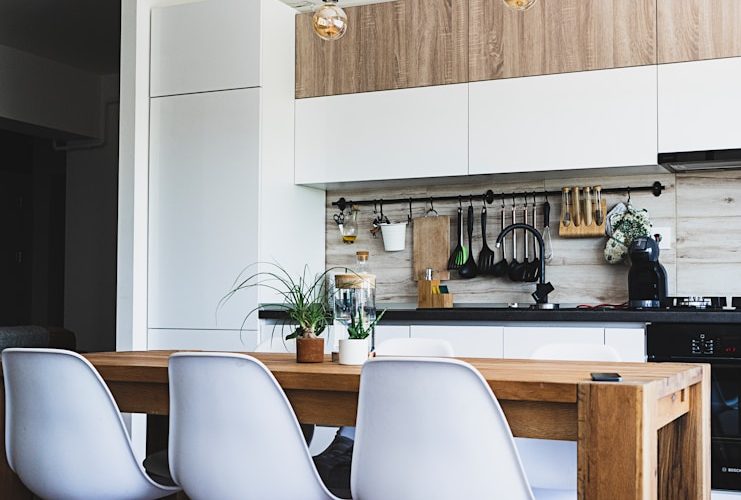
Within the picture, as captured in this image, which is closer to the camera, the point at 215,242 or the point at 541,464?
the point at 541,464

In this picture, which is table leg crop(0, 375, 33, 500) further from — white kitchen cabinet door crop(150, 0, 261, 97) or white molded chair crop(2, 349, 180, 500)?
white kitchen cabinet door crop(150, 0, 261, 97)

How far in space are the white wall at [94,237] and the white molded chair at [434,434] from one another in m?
5.95

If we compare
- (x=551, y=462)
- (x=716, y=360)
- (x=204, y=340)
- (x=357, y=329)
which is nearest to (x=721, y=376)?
(x=716, y=360)

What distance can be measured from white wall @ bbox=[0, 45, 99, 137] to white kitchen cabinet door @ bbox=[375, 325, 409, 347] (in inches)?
149

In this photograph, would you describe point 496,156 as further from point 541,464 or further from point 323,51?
point 541,464

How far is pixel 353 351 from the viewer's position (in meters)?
2.60

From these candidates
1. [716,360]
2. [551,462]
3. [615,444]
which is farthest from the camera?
[716,360]

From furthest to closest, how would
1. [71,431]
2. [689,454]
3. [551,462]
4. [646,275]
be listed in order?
[646,275]
[551,462]
[689,454]
[71,431]

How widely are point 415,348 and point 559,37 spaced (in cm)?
179

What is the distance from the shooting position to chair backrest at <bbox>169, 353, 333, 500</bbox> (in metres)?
2.16

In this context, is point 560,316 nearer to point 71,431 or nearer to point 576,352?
point 576,352

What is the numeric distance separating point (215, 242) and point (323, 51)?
1.07m

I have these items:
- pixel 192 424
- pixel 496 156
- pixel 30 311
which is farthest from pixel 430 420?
pixel 30 311

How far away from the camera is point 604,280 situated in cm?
453
